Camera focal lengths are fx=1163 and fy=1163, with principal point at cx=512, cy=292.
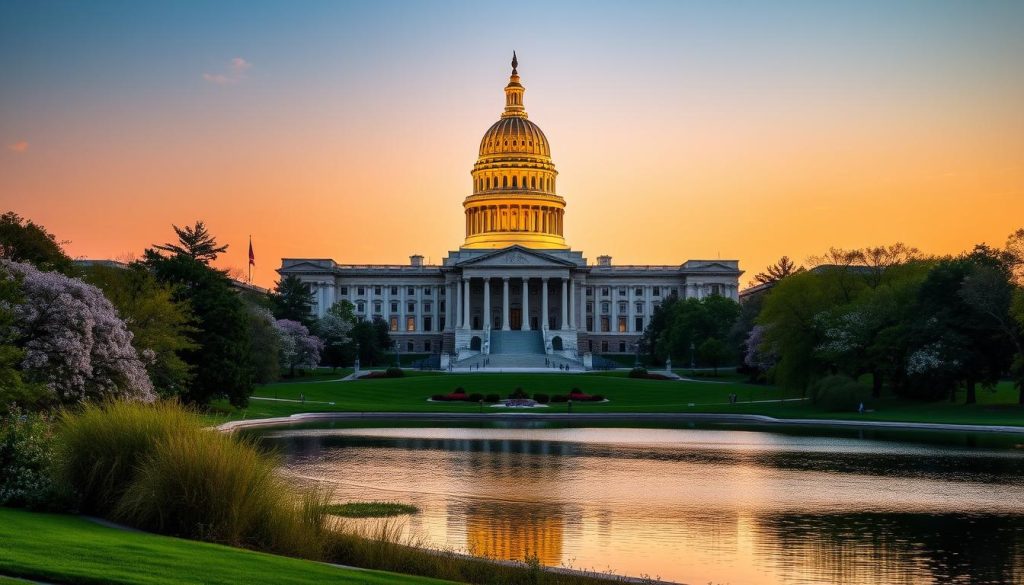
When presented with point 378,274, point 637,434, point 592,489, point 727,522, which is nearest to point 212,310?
point 637,434

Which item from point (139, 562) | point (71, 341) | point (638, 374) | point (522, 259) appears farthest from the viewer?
point (522, 259)

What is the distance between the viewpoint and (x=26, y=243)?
53781 mm

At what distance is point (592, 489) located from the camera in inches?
1061

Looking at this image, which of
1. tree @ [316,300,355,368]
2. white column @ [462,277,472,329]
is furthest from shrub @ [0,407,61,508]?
white column @ [462,277,472,329]

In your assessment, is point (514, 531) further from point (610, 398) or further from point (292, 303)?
point (292, 303)

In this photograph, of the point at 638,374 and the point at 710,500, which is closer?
the point at 710,500

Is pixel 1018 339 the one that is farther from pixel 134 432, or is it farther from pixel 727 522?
pixel 134 432

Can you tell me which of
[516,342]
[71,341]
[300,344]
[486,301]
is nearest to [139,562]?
[71,341]

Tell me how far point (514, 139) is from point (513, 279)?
86.4 feet

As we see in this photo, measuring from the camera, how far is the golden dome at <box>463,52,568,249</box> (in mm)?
153875

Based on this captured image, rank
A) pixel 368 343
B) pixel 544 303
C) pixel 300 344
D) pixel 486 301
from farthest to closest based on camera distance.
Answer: pixel 486 301 < pixel 544 303 < pixel 368 343 < pixel 300 344

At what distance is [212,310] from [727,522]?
35.3 metres

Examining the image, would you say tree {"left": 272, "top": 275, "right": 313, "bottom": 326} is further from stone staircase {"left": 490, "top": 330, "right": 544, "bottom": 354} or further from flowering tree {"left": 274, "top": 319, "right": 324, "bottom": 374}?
stone staircase {"left": 490, "top": 330, "right": 544, "bottom": 354}

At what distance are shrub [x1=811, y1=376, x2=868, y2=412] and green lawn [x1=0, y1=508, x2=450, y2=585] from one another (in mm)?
48547
